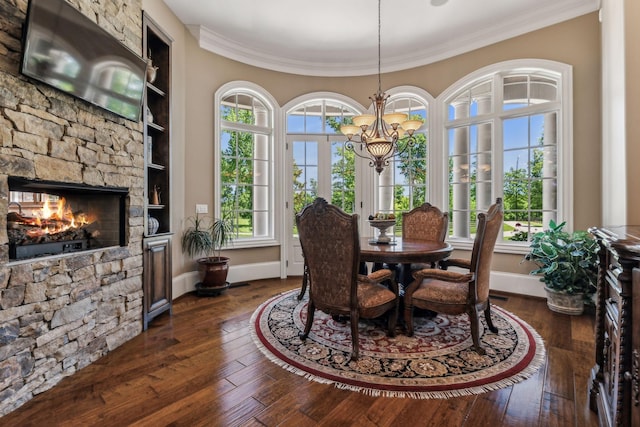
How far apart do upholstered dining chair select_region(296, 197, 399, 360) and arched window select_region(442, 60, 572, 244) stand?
8.33 feet

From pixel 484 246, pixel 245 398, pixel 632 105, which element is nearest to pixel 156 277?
pixel 245 398

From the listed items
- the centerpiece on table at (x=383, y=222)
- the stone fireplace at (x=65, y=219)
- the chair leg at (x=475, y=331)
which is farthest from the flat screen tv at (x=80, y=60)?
the chair leg at (x=475, y=331)

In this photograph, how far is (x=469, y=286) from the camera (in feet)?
7.55

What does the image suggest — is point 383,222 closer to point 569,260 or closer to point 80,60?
point 569,260

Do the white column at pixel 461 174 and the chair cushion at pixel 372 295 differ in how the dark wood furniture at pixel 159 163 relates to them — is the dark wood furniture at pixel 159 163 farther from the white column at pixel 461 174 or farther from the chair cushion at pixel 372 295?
the white column at pixel 461 174

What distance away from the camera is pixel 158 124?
10.9ft

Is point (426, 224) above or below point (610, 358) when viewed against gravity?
above

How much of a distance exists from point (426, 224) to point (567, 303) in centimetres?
160

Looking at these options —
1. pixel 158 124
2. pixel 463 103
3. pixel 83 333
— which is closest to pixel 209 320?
pixel 83 333

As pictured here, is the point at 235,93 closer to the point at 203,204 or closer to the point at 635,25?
the point at 203,204

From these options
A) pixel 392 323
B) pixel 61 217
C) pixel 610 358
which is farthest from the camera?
pixel 392 323

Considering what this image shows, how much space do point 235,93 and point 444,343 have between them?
4203 millimetres

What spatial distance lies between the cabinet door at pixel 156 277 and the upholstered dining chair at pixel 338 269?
5.05 feet

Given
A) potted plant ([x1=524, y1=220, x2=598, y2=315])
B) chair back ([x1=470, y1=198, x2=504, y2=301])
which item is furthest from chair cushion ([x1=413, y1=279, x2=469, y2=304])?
potted plant ([x1=524, y1=220, x2=598, y2=315])
